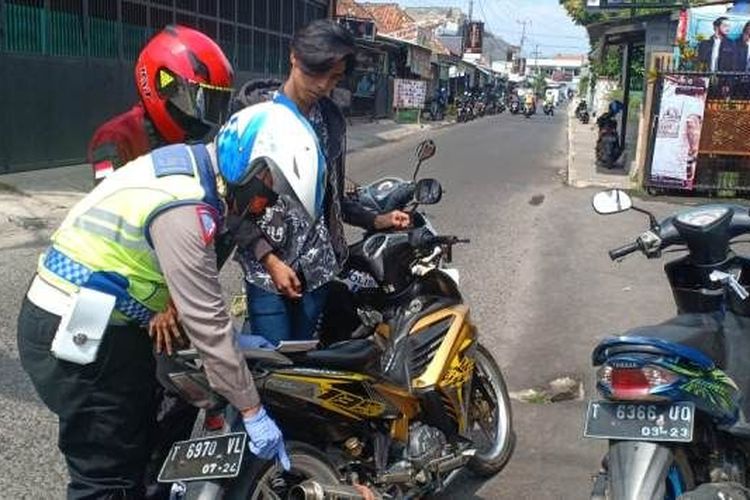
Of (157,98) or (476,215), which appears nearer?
(157,98)

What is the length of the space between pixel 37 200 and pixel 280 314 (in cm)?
819

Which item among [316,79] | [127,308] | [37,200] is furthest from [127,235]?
[37,200]

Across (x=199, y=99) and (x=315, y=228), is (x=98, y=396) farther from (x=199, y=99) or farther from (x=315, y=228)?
(x=315, y=228)

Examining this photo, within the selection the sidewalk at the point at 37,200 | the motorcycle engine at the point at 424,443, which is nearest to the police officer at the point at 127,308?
the motorcycle engine at the point at 424,443

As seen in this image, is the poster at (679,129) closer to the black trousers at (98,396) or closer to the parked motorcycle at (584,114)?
the black trousers at (98,396)

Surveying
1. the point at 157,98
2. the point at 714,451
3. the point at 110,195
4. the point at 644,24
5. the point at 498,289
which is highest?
the point at 644,24

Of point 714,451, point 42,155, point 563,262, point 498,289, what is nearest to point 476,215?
point 563,262

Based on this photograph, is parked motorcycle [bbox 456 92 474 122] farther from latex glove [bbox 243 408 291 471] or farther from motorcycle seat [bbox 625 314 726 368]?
latex glove [bbox 243 408 291 471]

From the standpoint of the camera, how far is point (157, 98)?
254cm

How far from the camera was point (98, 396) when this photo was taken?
2.30 m

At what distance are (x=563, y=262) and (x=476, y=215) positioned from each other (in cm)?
276

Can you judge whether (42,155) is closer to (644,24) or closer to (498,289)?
(498,289)

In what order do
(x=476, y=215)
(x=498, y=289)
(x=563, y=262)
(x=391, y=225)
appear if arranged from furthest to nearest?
(x=476, y=215)
(x=563, y=262)
(x=498, y=289)
(x=391, y=225)

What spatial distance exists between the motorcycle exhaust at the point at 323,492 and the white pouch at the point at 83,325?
28.2 inches
